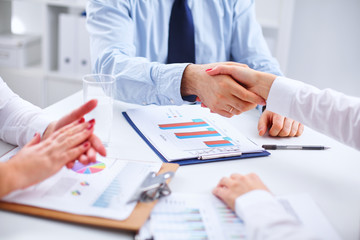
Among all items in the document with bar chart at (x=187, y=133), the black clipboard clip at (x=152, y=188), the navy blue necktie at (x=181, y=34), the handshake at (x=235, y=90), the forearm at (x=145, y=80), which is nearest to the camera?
the black clipboard clip at (x=152, y=188)

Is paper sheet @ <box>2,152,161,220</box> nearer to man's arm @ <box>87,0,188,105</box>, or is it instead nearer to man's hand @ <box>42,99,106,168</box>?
man's hand @ <box>42,99,106,168</box>

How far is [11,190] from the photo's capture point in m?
0.66

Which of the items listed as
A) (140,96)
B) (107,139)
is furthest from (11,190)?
(140,96)

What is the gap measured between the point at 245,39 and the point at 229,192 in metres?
1.04

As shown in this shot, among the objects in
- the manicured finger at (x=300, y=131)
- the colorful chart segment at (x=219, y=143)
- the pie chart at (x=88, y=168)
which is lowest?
the pie chart at (x=88, y=168)

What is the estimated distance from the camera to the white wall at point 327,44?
2.38 meters

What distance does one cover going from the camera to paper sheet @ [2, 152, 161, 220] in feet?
2.16

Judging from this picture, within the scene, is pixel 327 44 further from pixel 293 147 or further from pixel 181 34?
pixel 293 147

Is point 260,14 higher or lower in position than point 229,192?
higher

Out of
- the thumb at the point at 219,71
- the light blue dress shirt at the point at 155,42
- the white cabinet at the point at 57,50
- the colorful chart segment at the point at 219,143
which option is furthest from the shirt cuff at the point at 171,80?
the white cabinet at the point at 57,50

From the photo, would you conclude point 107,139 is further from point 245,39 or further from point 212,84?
point 245,39

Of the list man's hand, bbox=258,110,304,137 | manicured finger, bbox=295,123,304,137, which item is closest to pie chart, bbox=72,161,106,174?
man's hand, bbox=258,110,304,137

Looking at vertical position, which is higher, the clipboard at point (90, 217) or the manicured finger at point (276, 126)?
the manicured finger at point (276, 126)

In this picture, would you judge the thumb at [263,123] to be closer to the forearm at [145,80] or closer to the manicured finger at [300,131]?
the manicured finger at [300,131]
